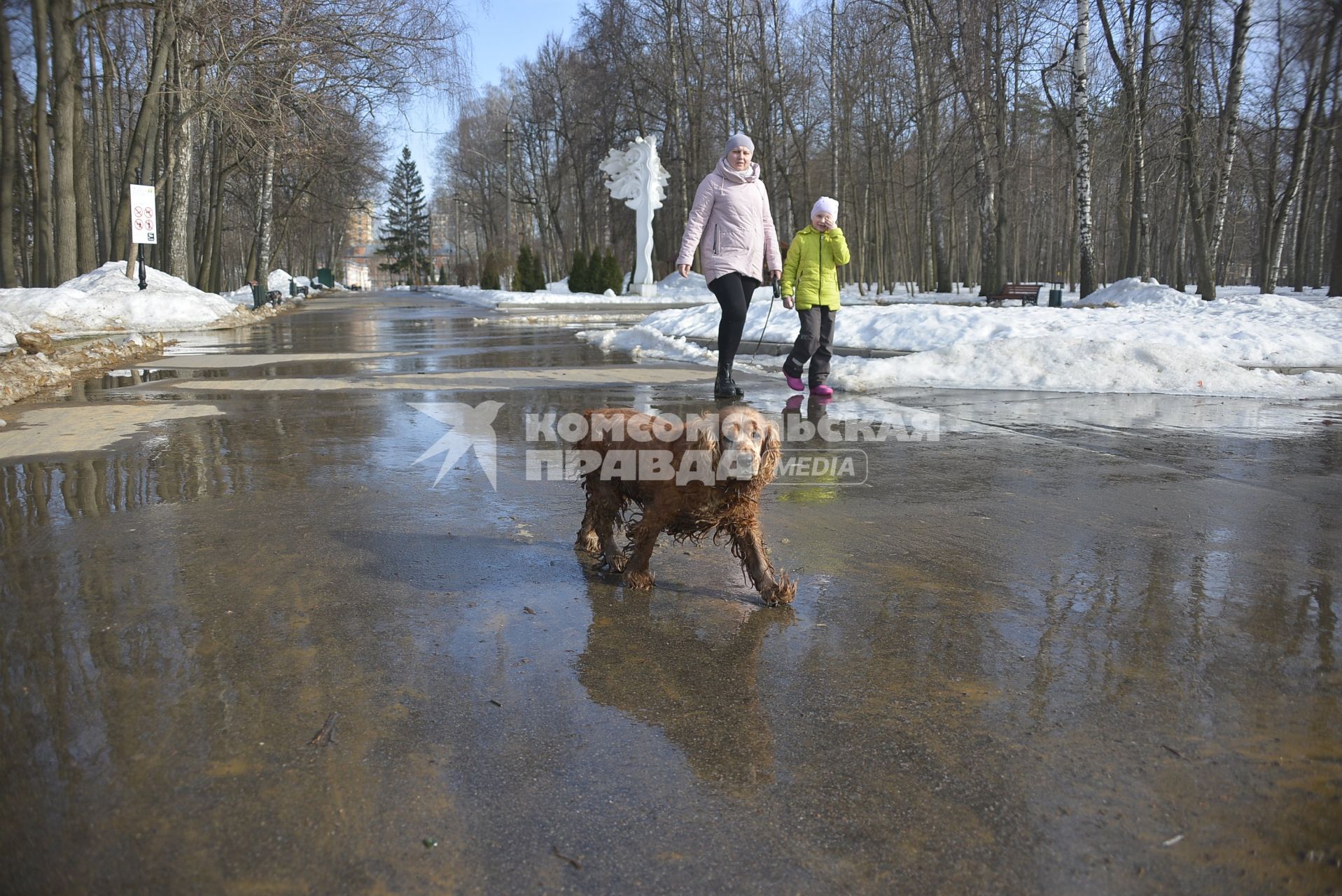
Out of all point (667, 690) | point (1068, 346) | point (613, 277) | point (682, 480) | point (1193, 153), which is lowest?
point (667, 690)

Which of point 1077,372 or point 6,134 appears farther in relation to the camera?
point 6,134

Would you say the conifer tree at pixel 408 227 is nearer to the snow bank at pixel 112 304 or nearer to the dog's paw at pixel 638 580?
the snow bank at pixel 112 304

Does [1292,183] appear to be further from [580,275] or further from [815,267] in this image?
[815,267]

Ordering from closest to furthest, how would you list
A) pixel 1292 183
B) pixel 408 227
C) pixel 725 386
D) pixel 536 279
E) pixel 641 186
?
pixel 725 386 → pixel 1292 183 → pixel 641 186 → pixel 536 279 → pixel 408 227

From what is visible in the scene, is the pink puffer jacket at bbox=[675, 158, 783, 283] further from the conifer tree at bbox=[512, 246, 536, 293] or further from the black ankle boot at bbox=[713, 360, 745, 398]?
the conifer tree at bbox=[512, 246, 536, 293]

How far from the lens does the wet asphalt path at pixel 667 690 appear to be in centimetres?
201

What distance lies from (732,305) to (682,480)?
18.3 feet

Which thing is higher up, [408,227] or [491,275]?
[408,227]

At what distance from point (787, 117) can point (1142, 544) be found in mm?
39020

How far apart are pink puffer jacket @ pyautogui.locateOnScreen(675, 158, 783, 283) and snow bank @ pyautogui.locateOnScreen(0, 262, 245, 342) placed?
1375cm

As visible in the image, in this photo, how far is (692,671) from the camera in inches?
117

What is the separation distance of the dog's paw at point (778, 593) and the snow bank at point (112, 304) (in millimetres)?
17648

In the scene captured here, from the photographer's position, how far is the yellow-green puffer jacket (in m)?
9.30

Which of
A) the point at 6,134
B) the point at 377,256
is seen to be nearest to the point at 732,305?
the point at 6,134
